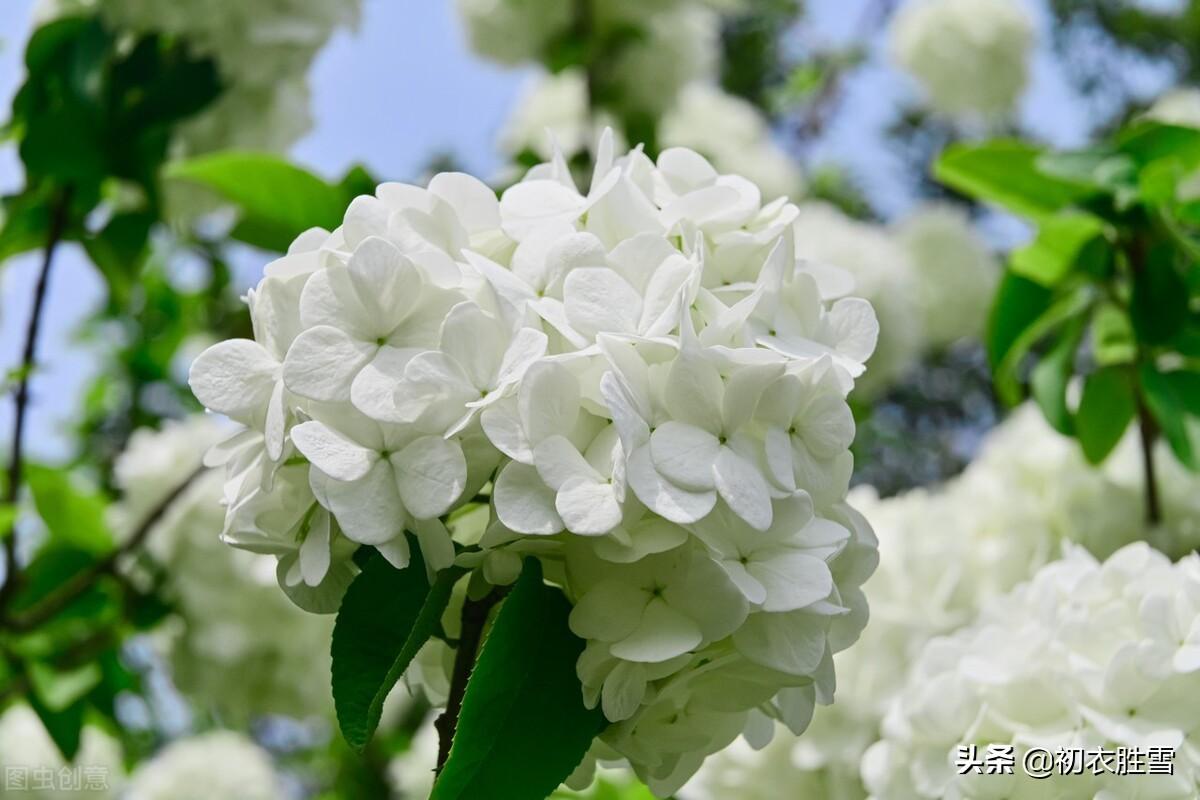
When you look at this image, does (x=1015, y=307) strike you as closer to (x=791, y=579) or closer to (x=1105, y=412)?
(x=1105, y=412)

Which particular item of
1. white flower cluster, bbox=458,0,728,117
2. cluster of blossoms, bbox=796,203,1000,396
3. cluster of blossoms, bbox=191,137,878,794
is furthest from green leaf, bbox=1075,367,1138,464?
white flower cluster, bbox=458,0,728,117

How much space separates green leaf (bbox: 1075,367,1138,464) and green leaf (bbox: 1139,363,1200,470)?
0.02m

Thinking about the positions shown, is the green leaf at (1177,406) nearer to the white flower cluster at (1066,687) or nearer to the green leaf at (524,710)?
the white flower cluster at (1066,687)

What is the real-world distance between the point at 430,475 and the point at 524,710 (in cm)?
7

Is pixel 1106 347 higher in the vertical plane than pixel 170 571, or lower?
higher

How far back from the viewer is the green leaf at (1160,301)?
746 mm

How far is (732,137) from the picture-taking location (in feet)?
6.15

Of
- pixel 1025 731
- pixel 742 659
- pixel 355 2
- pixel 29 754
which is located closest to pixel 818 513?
pixel 742 659

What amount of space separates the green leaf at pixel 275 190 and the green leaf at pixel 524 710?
1.17ft

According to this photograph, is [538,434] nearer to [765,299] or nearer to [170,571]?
[765,299]

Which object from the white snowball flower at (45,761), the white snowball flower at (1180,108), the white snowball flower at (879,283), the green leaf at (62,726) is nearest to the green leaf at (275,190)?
the green leaf at (62,726)

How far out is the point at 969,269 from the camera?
185 centimetres

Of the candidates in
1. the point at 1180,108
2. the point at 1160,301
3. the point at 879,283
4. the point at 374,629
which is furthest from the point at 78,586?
the point at 1180,108

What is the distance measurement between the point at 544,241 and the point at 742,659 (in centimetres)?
14
